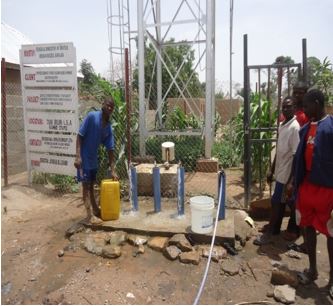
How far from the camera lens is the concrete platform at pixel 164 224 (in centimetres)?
452

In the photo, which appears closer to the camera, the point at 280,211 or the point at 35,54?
the point at 280,211

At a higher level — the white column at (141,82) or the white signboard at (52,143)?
the white column at (141,82)

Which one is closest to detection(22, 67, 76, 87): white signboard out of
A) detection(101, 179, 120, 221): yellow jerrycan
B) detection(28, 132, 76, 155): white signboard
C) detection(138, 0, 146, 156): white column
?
detection(28, 132, 76, 155): white signboard

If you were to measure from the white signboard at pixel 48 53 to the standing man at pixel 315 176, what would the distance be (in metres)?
4.59

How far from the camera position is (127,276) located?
3.85m

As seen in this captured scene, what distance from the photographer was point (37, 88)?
700 centimetres

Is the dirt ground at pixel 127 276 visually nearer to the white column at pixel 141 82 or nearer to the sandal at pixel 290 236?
the sandal at pixel 290 236

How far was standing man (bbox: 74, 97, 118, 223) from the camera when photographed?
4.87 meters

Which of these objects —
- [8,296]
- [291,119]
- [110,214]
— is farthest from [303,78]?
[8,296]

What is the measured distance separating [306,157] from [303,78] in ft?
6.91

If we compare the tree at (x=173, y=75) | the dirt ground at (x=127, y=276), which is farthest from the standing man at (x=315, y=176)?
the tree at (x=173, y=75)

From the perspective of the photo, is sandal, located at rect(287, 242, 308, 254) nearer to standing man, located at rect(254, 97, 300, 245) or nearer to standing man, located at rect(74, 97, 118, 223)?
standing man, located at rect(254, 97, 300, 245)

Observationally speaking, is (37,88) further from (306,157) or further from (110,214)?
(306,157)

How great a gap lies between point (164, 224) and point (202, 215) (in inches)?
26.3
